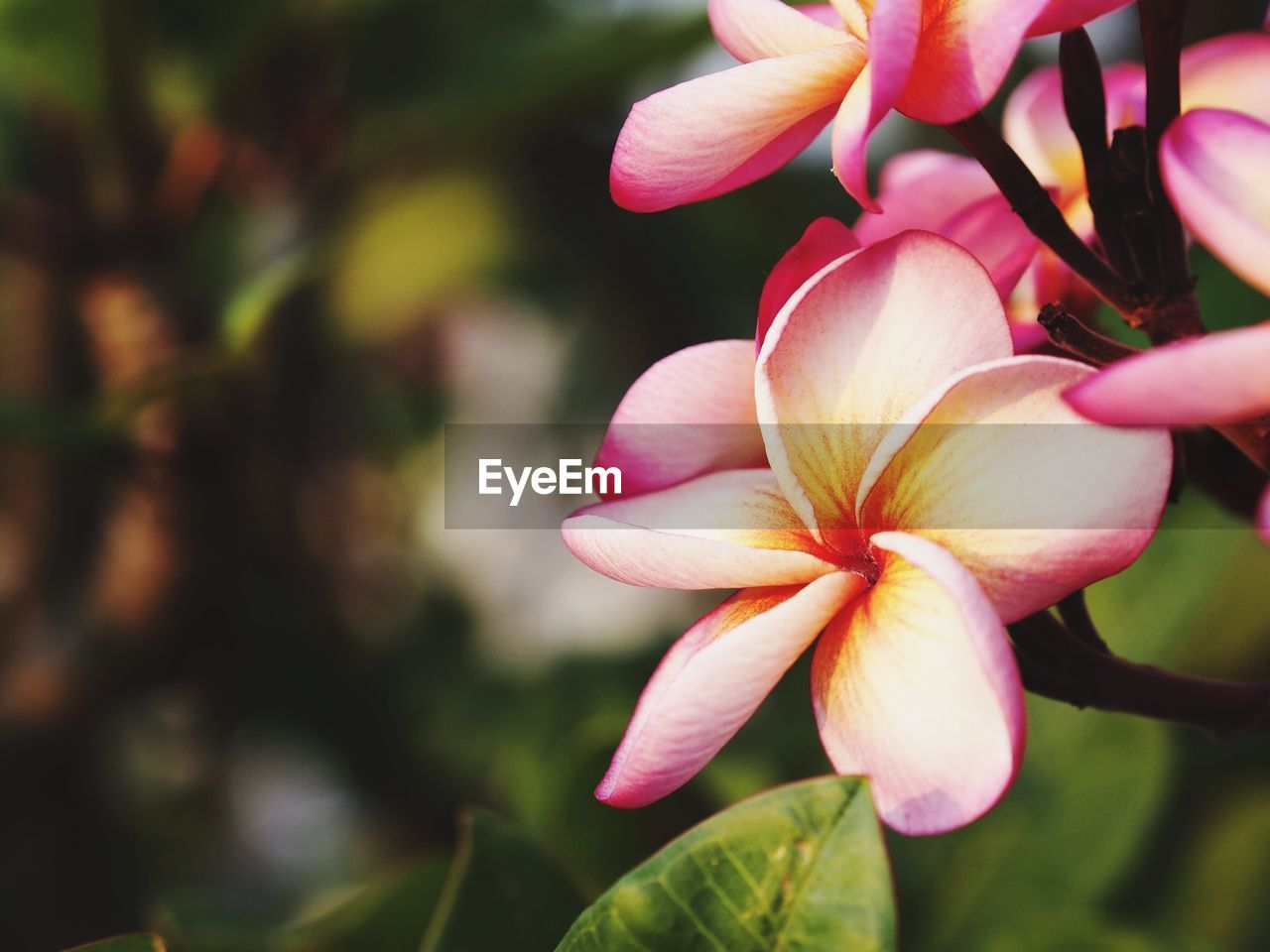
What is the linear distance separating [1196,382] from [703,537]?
13 centimetres

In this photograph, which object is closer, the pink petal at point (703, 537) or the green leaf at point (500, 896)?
the pink petal at point (703, 537)

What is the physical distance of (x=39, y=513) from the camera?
1.17m

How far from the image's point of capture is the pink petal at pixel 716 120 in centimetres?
30

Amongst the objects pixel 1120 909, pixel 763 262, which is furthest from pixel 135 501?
pixel 1120 909

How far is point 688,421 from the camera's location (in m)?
0.34

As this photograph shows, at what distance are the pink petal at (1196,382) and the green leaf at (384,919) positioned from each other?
32cm

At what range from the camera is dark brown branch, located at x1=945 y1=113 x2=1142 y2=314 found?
31 cm

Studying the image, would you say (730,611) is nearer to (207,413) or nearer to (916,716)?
(916,716)

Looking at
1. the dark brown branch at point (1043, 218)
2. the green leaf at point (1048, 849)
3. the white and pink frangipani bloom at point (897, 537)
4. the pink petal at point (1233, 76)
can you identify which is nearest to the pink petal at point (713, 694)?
the white and pink frangipani bloom at point (897, 537)

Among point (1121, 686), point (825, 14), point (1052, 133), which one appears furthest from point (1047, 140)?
point (1121, 686)

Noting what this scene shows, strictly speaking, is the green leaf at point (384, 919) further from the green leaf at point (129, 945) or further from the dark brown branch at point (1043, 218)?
the dark brown branch at point (1043, 218)

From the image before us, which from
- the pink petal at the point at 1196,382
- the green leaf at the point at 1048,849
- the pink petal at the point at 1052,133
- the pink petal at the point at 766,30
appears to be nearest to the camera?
the pink petal at the point at 1196,382

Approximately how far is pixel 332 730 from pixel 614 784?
938 millimetres

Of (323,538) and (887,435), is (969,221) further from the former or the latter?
(323,538)
